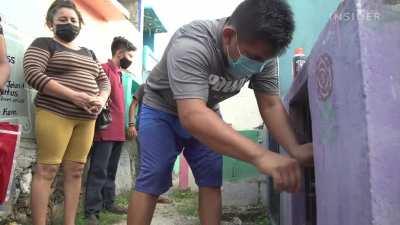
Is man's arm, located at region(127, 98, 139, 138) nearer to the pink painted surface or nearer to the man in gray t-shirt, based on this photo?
the pink painted surface

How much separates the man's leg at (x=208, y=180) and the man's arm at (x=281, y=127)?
0.34m

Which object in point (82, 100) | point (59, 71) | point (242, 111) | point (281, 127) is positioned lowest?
point (281, 127)

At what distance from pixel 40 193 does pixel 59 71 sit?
0.74m

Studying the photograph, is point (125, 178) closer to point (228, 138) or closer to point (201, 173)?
point (201, 173)

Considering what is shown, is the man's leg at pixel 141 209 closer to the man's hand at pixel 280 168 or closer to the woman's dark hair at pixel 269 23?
the man's hand at pixel 280 168

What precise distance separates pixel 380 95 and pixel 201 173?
1.20 metres

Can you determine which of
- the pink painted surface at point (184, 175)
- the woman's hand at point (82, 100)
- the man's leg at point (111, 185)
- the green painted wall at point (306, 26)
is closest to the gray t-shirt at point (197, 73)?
the woman's hand at point (82, 100)

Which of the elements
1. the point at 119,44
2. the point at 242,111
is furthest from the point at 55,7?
the point at 242,111

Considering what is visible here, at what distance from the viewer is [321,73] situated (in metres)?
1.12

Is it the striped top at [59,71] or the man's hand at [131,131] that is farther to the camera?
the man's hand at [131,131]

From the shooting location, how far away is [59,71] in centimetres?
254

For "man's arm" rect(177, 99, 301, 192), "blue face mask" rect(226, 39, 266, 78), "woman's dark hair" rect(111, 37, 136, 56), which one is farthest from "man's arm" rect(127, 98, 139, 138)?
"man's arm" rect(177, 99, 301, 192)

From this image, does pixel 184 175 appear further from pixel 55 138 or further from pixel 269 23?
pixel 269 23

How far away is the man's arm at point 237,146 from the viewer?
1.21 metres
